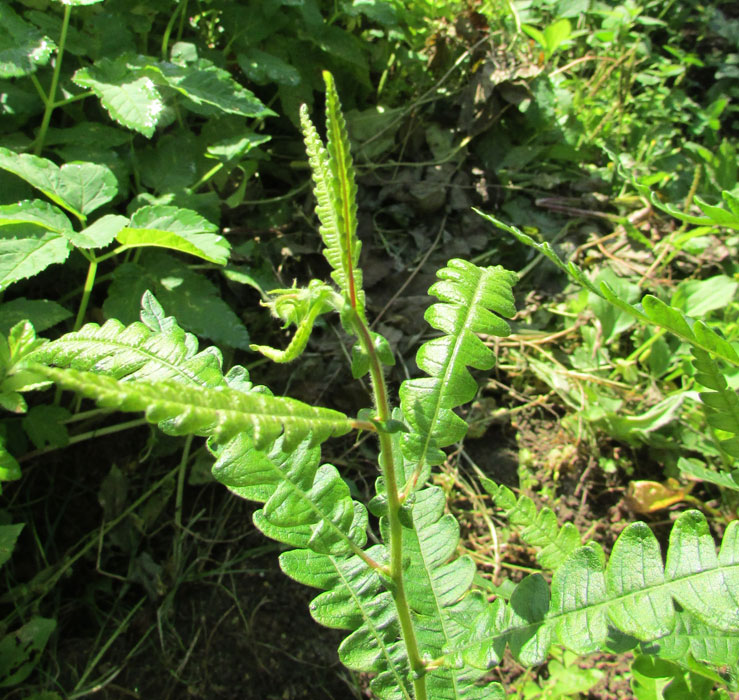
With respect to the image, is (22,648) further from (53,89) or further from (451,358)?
(53,89)

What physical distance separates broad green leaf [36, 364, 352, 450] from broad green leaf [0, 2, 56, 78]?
1.57 metres

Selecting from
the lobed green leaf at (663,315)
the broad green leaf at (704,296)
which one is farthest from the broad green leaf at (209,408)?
the broad green leaf at (704,296)

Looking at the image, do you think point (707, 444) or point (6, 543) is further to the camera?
point (707, 444)

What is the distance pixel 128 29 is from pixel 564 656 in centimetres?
244

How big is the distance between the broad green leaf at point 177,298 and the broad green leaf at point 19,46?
62 centimetres

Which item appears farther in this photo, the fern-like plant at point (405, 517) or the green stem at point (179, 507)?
the green stem at point (179, 507)

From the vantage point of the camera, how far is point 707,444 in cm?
206

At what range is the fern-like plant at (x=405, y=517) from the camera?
81 centimetres

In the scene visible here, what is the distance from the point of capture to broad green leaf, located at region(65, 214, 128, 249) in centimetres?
163

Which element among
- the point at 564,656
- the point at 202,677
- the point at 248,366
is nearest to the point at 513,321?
the point at 248,366

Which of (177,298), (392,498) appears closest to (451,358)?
(392,498)

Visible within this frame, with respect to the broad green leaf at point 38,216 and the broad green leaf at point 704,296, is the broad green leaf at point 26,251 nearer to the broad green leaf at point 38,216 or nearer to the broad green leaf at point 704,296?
the broad green leaf at point 38,216

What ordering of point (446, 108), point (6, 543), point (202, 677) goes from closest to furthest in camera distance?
point (6, 543), point (202, 677), point (446, 108)

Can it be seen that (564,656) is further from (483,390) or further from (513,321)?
(513,321)
